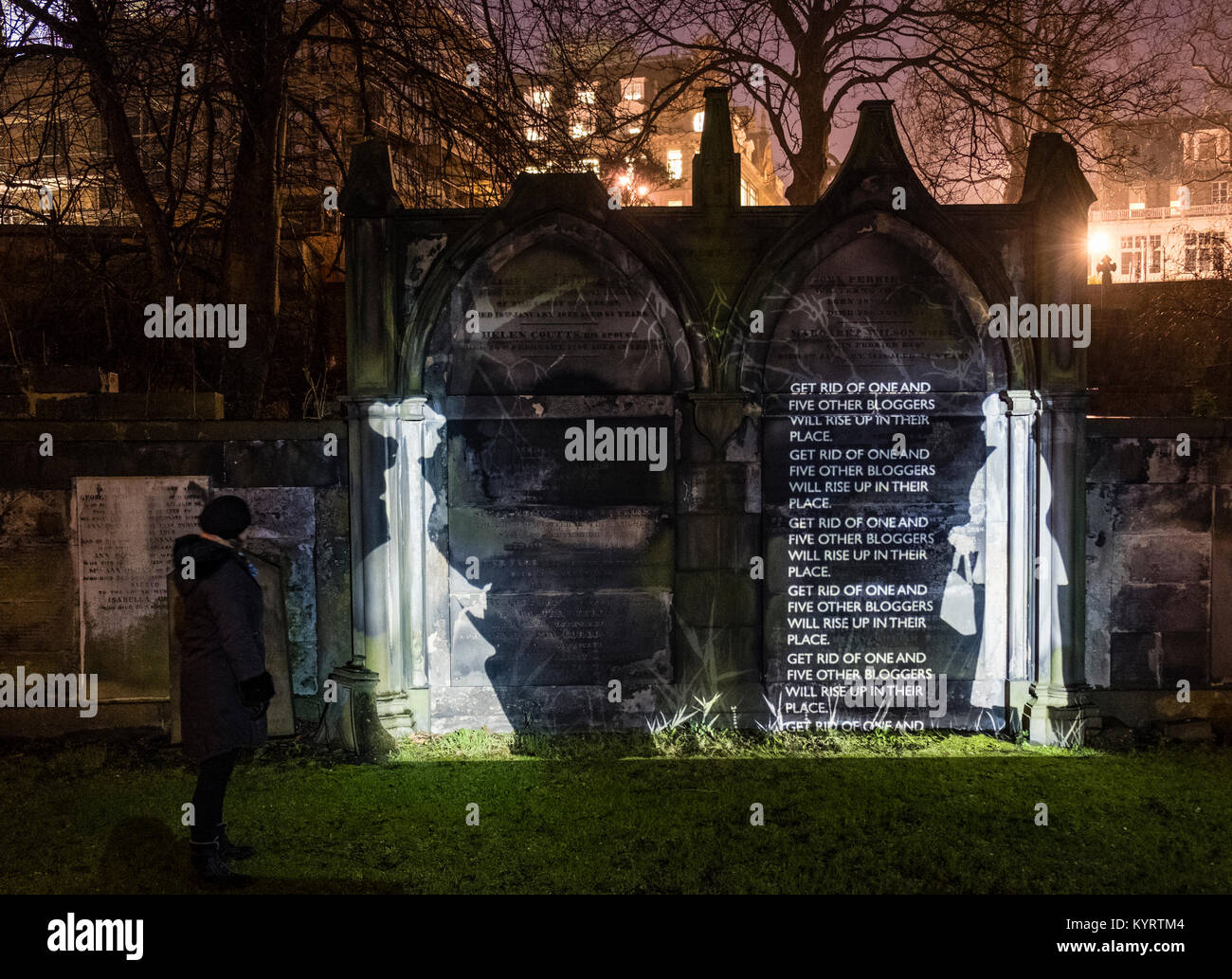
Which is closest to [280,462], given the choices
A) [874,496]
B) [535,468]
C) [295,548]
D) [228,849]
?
[295,548]

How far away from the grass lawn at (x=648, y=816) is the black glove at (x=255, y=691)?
38.8 inches

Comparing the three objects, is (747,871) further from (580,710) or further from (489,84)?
(489,84)

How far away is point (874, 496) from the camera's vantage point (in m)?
7.42

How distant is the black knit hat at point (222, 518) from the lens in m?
4.88

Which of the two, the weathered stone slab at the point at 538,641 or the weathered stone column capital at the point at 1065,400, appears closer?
the weathered stone column capital at the point at 1065,400

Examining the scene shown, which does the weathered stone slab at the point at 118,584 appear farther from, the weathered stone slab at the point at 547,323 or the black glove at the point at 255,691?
the black glove at the point at 255,691

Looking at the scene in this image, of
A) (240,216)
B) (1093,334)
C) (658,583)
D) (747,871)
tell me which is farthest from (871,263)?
(1093,334)

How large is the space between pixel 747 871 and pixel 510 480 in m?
3.65

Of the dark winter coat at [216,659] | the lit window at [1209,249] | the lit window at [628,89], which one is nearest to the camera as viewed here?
the dark winter coat at [216,659]

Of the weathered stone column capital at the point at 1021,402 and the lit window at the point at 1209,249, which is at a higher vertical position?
the lit window at the point at 1209,249

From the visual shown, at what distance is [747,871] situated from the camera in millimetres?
4898

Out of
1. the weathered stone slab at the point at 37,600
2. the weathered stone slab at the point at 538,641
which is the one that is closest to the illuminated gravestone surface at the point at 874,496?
the weathered stone slab at the point at 538,641

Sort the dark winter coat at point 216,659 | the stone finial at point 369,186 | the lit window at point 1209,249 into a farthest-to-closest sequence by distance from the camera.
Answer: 1. the lit window at point 1209,249
2. the stone finial at point 369,186
3. the dark winter coat at point 216,659

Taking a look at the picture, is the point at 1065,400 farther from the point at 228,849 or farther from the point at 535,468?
the point at 228,849
